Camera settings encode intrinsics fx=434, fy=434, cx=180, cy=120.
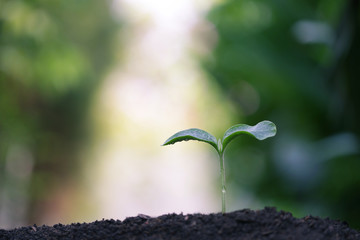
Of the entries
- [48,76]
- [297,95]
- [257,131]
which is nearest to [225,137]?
[257,131]

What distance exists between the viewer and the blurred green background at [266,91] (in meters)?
2.56

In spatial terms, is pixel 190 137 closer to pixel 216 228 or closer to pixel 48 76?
pixel 216 228

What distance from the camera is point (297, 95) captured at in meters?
2.94

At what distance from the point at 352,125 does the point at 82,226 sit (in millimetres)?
2347

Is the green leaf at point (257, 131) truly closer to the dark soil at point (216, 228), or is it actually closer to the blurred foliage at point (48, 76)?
the dark soil at point (216, 228)

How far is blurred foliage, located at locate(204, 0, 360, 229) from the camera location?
2479 millimetres

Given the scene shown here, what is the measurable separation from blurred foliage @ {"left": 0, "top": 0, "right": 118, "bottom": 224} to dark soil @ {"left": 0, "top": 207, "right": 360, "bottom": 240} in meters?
2.70

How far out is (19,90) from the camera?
4.11 m

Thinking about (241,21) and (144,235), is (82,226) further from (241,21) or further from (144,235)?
(241,21)

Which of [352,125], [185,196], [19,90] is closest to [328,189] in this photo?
[352,125]

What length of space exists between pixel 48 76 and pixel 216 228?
298 centimetres

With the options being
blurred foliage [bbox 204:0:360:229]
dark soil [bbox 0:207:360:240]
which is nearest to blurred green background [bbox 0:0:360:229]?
blurred foliage [bbox 204:0:360:229]

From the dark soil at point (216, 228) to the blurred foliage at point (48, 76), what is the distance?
2.70 m

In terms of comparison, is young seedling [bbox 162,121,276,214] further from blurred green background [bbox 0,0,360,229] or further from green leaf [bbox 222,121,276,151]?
blurred green background [bbox 0,0,360,229]
